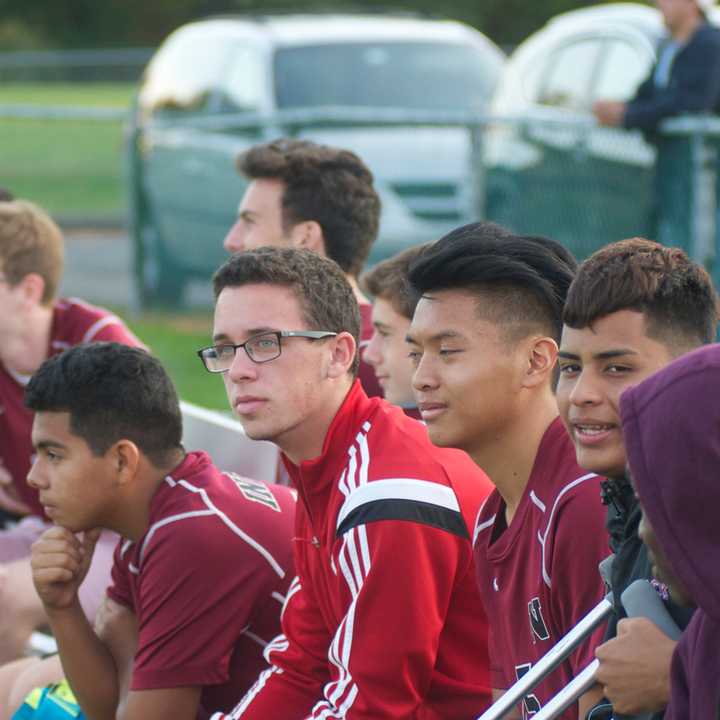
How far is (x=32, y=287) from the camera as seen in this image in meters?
5.88

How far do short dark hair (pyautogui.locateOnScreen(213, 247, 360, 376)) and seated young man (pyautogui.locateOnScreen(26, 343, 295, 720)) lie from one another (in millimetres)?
524

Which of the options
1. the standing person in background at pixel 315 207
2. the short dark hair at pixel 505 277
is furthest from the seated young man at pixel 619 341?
the standing person in background at pixel 315 207

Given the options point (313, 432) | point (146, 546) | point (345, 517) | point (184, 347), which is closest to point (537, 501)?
point (345, 517)

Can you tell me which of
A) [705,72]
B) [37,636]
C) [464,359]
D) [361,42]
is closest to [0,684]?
[37,636]

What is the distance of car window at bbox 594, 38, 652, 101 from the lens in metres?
9.66

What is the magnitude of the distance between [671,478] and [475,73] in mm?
10189

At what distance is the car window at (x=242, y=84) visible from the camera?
11977 mm

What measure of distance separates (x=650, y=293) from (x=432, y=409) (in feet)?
2.02

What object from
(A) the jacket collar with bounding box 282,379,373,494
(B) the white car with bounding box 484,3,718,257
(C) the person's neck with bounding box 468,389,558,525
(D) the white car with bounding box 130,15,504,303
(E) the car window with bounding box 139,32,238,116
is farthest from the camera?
(E) the car window with bounding box 139,32,238,116

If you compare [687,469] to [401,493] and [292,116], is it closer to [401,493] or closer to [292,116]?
[401,493]

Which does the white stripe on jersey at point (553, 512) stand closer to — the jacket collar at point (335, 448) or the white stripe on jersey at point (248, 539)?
the jacket collar at point (335, 448)

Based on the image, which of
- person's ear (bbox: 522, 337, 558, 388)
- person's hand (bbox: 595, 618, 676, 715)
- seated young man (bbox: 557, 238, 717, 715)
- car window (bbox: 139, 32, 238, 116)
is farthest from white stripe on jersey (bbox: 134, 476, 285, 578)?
car window (bbox: 139, 32, 238, 116)

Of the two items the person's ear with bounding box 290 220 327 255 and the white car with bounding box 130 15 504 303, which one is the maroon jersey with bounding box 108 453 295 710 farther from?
the white car with bounding box 130 15 504 303

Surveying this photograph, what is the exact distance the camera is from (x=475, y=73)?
12.3m
